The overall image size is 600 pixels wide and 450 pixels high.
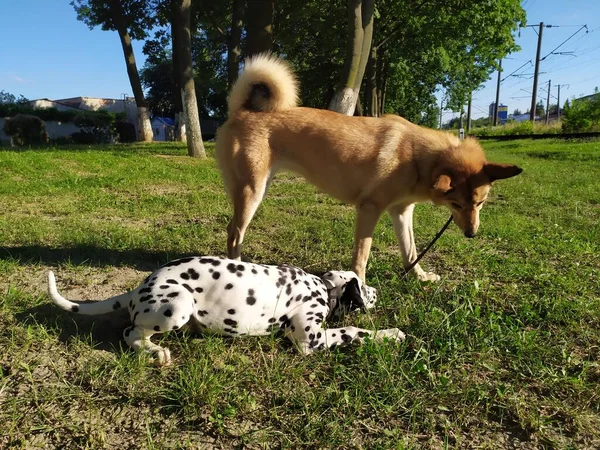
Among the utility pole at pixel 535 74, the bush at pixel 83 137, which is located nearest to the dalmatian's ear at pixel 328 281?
the bush at pixel 83 137

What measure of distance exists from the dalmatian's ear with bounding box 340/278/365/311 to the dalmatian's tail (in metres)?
1.56

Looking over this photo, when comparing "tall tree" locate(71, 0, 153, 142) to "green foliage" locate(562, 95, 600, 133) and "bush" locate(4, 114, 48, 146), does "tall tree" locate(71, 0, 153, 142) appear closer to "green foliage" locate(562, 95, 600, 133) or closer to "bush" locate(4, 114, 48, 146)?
"bush" locate(4, 114, 48, 146)

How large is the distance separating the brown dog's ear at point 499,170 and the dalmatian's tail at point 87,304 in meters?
3.31

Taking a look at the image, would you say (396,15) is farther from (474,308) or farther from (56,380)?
(56,380)

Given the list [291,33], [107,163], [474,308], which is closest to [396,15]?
[291,33]

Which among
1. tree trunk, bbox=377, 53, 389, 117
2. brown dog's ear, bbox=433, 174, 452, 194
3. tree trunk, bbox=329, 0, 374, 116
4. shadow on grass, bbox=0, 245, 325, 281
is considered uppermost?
tree trunk, bbox=377, 53, 389, 117

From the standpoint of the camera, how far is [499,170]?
4.03 meters

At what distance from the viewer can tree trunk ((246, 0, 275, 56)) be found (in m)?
12.6

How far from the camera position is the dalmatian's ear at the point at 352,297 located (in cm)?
331

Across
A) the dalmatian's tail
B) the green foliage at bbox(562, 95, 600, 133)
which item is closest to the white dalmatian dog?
the dalmatian's tail

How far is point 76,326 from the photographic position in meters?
2.96

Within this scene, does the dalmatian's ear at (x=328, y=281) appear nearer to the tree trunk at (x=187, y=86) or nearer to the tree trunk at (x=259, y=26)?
the tree trunk at (x=259, y=26)

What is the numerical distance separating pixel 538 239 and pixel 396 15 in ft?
62.1

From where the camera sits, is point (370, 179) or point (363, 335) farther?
point (370, 179)
